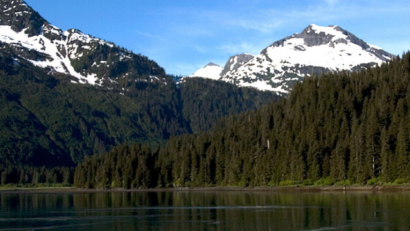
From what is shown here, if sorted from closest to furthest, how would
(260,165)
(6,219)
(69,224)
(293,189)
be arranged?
(69,224)
(6,219)
(293,189)
(260,165)

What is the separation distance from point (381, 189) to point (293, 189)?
30.6m

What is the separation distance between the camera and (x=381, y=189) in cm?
Answer: 14462

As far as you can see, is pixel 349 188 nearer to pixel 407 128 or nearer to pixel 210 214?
pixel 407 128

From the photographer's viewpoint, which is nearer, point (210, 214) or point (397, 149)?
point (210, 214)

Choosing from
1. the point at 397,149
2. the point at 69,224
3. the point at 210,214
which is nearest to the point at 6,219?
the point at 69,224

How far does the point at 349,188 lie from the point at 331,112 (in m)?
48.2

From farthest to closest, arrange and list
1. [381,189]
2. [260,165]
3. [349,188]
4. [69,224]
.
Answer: [260,165] < [349,188] < [381,189] < [69,224]

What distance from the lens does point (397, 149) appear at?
151625 millimetres

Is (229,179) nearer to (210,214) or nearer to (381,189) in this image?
(381,189)

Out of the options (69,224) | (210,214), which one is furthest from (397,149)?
(69,224)

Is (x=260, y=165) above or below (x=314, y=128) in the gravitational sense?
below

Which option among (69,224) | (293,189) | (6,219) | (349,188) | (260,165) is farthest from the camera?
(260,165)

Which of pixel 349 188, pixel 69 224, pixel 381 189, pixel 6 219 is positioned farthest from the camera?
pixel 349 188

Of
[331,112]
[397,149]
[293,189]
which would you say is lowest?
[293,189]
